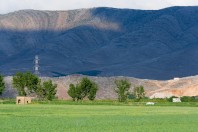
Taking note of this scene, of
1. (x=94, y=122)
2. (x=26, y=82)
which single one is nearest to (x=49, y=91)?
(x=26, y=82)

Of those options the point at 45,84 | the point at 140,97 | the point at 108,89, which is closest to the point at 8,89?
the point at 108,89

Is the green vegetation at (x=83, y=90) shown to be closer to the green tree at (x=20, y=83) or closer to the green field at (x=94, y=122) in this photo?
the green tree at (x=20, y=83)

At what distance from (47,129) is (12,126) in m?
3.17

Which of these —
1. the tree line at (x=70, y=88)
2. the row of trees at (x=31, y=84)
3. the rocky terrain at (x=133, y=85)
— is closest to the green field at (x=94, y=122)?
the tree line at (x=70, y=88)

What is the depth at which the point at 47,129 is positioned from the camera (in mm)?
30781

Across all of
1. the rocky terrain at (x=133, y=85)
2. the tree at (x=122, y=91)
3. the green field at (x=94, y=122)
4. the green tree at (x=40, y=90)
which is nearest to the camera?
the green field at (x=94, y=122)

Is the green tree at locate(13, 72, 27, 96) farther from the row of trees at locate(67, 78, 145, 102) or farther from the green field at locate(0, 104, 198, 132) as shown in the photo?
the green field at locate(0, 104, 198, 132)

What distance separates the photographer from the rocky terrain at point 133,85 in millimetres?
137000

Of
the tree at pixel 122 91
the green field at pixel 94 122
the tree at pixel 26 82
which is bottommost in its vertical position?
the green field at pixel 94 122

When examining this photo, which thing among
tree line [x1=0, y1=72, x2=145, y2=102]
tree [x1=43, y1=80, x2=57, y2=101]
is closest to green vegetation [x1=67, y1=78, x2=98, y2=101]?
tree line [x1=0, y1=72, x2=145, y2=102]

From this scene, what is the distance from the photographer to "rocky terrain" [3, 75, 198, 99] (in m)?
137

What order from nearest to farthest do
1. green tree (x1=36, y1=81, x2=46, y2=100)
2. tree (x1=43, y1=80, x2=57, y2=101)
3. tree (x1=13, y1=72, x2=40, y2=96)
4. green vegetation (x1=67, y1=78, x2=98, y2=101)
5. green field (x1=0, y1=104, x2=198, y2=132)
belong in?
green field (x1=0, y1=104, x2=198, y2=132) → tree (x1=43, y1=80, x2=57, y2=101) → green vegetation (x1=67, y1=78, x2=98, y2=101) → green tree (x1=36, y1=81, x2=46, y2=100) → tree (x1=13, y1=72, x2=40, y2=96)

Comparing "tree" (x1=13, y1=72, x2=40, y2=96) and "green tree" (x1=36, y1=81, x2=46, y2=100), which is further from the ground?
"tree" (x1=13, y1=72, x2=40, y2=96)

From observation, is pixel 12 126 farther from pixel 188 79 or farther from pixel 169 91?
pixel 188 79
